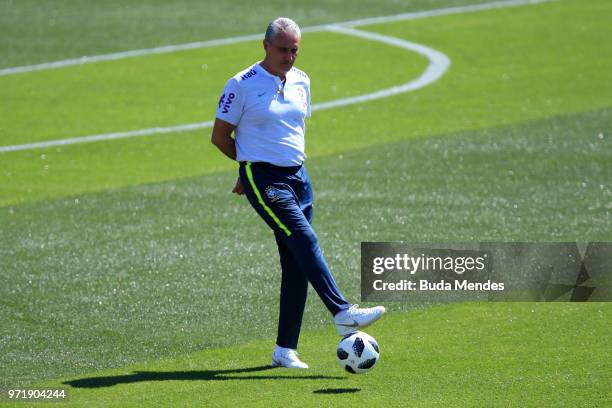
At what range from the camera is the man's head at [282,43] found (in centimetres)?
900

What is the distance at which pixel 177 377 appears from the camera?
9.12 meters

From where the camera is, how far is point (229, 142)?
9.32 m

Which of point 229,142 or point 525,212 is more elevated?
point 229,142

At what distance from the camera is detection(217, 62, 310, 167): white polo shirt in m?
9.11

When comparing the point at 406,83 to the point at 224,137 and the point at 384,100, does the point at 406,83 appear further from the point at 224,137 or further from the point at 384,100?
the point at 224,137

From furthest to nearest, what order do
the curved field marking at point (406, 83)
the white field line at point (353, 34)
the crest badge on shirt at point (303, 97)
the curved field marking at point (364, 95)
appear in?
the curved field marking at point (406, 83)
the white field line at point (353, 34)
the curved field marking at point (364, 95)
the crest badge on shirt at point (303, 97)

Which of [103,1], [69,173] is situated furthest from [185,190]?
[103,1]

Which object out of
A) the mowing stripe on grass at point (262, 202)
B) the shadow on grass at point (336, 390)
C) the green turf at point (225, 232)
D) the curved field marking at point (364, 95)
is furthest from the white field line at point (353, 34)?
the shadow on grass at point (336, 390)

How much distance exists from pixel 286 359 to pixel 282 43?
92.6 inches

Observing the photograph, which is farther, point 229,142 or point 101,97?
point 101,97

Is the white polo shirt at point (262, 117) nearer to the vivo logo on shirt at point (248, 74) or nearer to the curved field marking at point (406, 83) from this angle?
the vivo logo on shirt at point (248, 74)

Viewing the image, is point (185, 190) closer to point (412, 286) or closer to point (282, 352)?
point (412, 286)

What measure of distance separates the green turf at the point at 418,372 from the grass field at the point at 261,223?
0.03m

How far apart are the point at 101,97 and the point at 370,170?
742 centimetres
